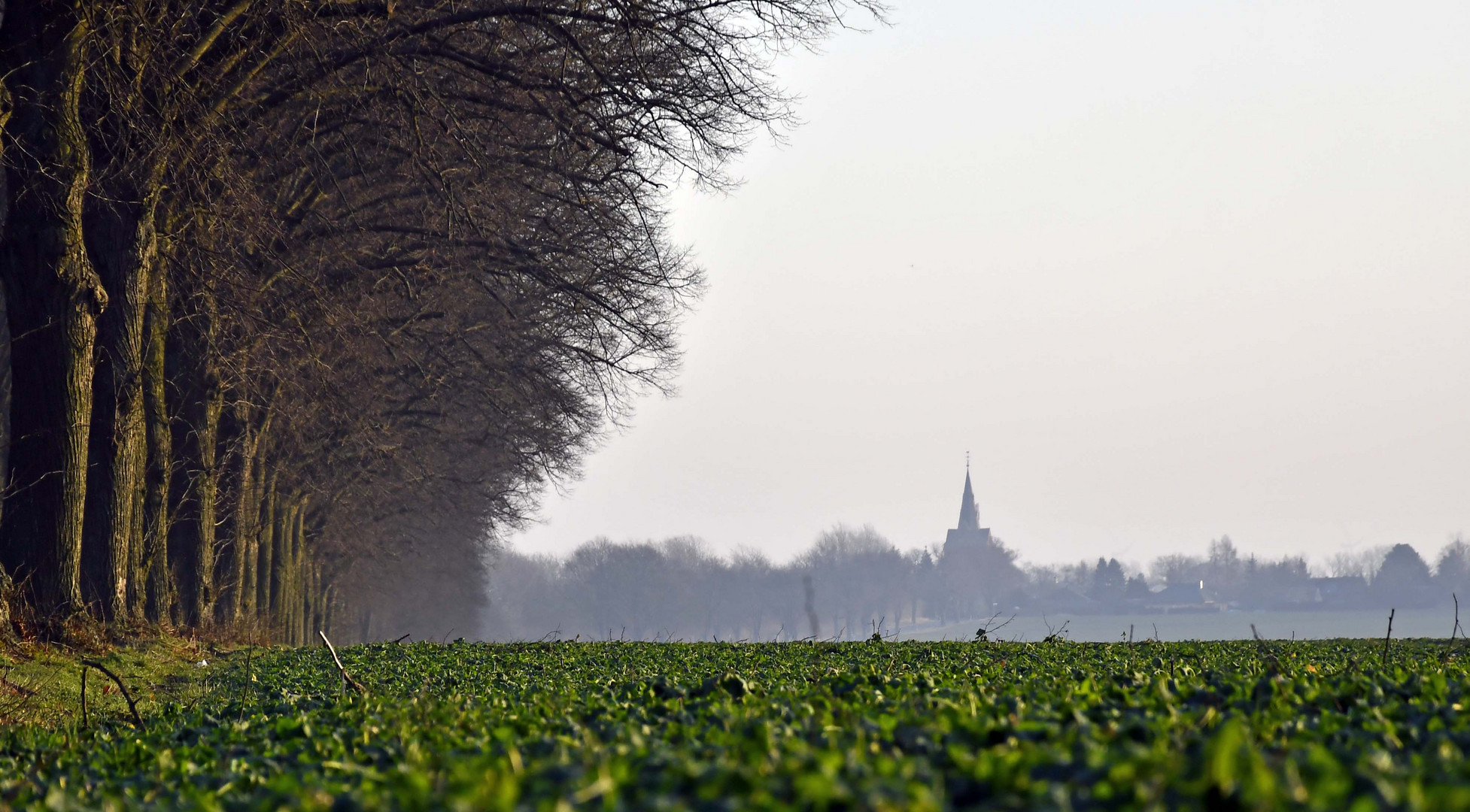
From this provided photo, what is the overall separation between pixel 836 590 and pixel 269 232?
142 meters

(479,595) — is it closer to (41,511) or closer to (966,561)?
(41,511)

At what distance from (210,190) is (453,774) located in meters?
14.7

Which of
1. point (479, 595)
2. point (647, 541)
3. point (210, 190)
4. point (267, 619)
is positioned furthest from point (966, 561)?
point (210, 190)

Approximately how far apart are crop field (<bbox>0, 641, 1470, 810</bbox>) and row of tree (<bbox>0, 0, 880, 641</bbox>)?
22.8 ft

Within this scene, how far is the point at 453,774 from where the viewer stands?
113 inches

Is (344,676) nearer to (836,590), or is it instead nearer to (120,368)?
(120,368)

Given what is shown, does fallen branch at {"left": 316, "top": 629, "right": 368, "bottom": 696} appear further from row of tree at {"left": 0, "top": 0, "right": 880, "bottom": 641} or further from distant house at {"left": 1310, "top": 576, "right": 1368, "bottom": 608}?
distant house at {"left": 1310, "top": 576, "right": 1368, "bottom": 608}

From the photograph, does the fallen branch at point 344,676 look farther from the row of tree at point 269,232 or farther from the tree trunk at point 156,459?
the tree trunk at point 156,459

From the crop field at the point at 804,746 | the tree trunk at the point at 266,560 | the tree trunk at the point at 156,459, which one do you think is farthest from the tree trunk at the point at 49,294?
the tree trunk at the point at 266,560

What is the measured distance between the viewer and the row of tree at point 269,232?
13070 millimetres

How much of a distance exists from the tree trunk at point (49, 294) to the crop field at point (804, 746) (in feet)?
19.4

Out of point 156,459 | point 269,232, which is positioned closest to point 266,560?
point 156,459

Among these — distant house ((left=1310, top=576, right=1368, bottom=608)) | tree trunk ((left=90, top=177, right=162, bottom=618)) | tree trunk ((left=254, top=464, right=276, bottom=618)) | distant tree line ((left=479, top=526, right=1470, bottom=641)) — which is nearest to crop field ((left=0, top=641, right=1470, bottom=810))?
tree trunk ((left=90, top=177, right=162, bottom=618))

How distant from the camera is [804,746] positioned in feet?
10.5
